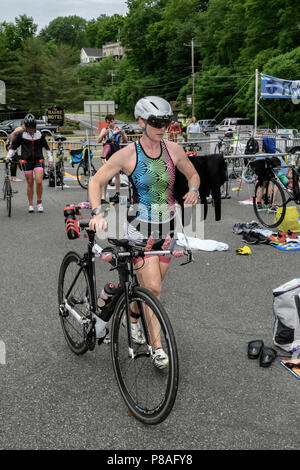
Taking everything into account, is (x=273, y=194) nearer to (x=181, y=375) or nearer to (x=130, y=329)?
(x=181, y=375)

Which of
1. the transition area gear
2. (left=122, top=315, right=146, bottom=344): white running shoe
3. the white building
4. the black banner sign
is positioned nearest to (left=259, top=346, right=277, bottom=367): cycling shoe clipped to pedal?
(left=122, top=315, right=146, bottom=344): white running shoe

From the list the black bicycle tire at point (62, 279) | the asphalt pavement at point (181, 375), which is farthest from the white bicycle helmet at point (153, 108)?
the asphalt pavement at point (181, 375)

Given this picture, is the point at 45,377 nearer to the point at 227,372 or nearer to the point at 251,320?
the point at 227,372

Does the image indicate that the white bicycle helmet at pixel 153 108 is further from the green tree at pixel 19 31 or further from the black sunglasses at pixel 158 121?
the green tree at pixel 19 31

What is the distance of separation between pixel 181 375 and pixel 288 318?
3.55 ft

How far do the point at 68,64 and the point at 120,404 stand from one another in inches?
3305

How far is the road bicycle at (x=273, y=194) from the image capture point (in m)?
8.61

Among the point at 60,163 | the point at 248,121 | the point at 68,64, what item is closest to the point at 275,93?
the point at 60,163

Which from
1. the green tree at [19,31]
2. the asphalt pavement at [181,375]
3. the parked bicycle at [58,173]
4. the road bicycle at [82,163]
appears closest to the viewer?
the asphalt pavement at [181,375]

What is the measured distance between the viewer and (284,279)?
6340mm

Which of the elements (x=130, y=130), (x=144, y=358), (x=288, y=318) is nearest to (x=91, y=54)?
(x=130, y=130)

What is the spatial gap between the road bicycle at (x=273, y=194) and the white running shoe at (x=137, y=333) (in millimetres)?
5558

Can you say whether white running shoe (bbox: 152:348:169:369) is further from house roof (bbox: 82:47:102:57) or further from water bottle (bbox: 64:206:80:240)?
house roof (bbox: 82:47:102:57)

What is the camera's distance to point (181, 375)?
396cm
